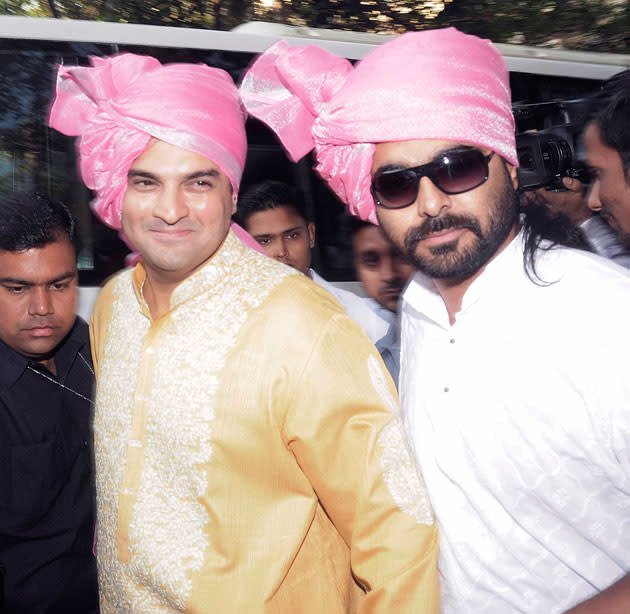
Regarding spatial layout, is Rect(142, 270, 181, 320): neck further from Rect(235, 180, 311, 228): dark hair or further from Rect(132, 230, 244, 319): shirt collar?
Rect(235, 180, 311, 228): dark hair

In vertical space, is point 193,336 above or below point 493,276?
below

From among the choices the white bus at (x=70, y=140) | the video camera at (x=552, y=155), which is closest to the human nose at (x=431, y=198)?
the video camera at (x=552, y=155)

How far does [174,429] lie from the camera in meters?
1.91

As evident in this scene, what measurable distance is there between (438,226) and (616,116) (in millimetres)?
1640

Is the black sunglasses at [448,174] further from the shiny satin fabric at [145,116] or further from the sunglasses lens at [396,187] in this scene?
the shiny satin fabric at [145,116]

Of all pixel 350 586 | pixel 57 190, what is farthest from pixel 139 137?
pixel 57 190

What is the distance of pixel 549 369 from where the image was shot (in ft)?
5.29

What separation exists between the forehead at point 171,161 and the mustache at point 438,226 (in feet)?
2.02

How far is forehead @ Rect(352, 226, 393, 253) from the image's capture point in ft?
11.5

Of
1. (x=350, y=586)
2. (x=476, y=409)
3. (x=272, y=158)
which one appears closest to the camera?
(x=476, y=409)

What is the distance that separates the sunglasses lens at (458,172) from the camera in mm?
1820

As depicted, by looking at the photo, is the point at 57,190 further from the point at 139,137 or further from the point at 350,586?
the point at 350,586

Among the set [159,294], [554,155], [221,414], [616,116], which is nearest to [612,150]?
[616,116]

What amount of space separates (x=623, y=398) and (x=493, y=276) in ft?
1.43
